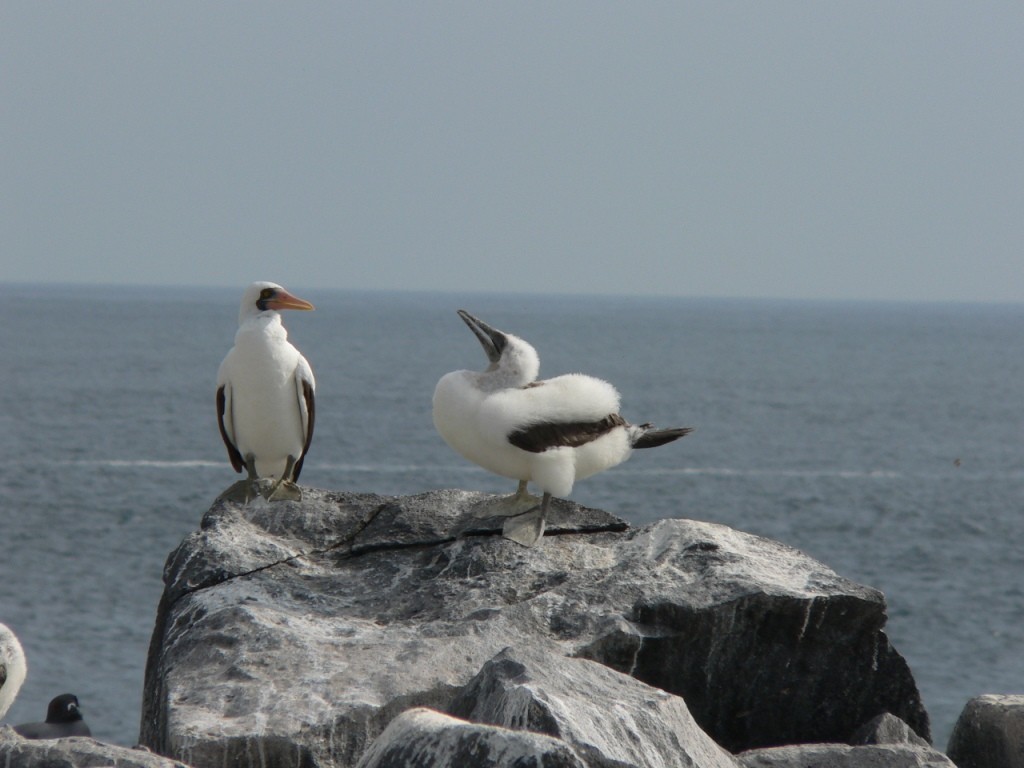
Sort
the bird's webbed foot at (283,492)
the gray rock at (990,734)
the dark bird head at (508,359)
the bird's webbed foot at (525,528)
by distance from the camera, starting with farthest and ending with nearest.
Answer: the bird's webbed foot at (283,492) → the dark bird head at (508,359) → the bird's webbed foot at (525,528) → the gray rock at (990,734)

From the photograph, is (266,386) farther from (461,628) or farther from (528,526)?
(461,628)

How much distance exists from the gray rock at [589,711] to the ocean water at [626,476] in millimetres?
14354

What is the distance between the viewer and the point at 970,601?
26.5 metres

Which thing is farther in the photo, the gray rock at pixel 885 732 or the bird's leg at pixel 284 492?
the bird's leg at pixel 284 492

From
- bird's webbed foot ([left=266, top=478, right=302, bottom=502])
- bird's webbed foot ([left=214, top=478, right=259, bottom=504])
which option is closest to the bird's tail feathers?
bird's webbed foot ([left=266, top=478, right=302, bottom=502])

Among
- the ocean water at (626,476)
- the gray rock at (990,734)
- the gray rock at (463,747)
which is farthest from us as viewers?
the ocean water at (626,476)

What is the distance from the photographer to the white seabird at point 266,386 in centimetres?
765

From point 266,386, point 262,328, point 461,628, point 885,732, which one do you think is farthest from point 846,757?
point 262,328

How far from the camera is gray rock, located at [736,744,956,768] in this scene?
517 cm

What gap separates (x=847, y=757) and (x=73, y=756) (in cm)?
287

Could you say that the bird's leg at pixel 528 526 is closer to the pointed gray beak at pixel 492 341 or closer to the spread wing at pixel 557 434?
the spread wing at pixel 557 434

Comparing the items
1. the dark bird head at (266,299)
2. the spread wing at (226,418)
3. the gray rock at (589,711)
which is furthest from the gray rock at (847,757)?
the spread wing at (226,418)

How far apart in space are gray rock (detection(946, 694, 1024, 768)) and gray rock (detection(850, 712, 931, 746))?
0.44 meters

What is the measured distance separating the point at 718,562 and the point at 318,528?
6.56 feet
